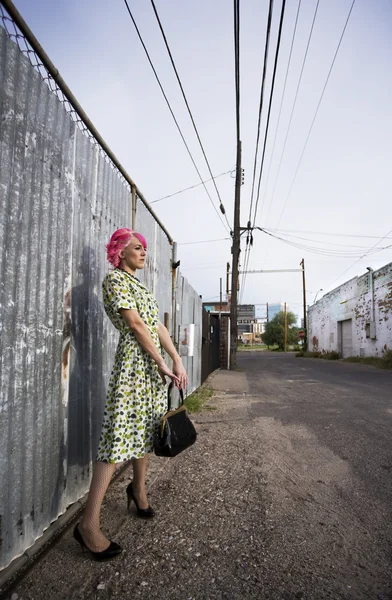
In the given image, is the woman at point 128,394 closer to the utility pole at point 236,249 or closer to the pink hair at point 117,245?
the pink hair at point 117,245

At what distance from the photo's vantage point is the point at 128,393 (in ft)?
6.28

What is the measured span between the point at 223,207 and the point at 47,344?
13.5 metres

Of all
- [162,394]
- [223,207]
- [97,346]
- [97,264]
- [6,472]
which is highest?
[223,207]

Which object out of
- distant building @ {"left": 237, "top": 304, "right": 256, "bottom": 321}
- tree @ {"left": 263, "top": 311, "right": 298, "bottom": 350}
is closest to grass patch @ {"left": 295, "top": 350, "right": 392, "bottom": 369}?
tree @ {"left": 263, "top": 311, "right": 298, "bottom": 350}

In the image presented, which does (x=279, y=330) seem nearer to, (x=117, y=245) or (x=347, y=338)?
(x=347, y=338)

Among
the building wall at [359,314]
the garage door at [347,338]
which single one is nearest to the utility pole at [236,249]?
the building wall at [359,314]

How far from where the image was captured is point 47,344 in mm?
A: 1875

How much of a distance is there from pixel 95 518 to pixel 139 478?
40cm

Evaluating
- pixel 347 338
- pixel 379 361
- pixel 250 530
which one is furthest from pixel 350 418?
pixel 347 338

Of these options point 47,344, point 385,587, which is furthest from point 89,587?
point 385,587

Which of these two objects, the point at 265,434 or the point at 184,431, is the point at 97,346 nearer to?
the point at 184,431

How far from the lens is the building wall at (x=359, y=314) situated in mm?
16875

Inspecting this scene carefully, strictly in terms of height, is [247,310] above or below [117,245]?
above

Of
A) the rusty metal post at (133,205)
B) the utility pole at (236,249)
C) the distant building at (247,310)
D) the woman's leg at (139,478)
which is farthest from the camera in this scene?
the distant building at (247,310)
